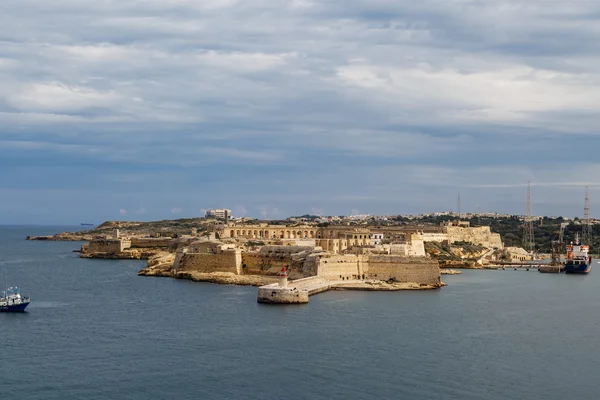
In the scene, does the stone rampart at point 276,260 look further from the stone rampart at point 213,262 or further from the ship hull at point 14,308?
the ship hull at point 14,308

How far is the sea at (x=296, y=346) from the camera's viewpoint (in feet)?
56.5

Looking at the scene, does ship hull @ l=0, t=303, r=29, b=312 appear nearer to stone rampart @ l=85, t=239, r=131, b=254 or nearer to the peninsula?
the peninsula

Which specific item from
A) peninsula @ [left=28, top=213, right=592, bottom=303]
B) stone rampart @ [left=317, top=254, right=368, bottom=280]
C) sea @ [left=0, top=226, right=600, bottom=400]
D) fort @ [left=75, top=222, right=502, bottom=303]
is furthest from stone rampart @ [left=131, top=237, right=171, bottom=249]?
→ stone rampart @ [left=317, top=254, right=368, bottom=280]

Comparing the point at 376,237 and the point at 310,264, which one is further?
the point at 376,237

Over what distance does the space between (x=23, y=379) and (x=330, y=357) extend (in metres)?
7.71

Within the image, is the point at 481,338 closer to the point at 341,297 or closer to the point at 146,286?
the point at 341,297

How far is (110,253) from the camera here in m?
58.7

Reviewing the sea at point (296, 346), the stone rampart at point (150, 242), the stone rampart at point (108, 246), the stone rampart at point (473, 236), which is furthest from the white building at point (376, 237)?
the sea at point (296, 346)

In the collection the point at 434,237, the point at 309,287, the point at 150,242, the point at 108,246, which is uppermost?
the point at 434,237

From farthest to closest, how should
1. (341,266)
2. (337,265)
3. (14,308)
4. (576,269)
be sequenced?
(576,269)
(341,266)
(337,265)
(14,308)

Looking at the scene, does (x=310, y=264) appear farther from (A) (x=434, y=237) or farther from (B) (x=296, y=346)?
(A) (x=434, y=237)

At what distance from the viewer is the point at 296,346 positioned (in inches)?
842

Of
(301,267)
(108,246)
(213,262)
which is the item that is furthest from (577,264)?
(108,246)

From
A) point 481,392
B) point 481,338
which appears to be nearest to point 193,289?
point 481,338
